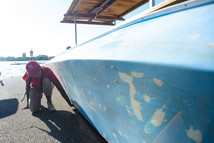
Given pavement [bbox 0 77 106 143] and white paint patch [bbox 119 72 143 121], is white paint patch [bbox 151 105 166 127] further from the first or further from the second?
pavement [bbox 0 77 106 143]

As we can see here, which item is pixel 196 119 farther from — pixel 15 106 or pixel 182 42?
pixel 15 106

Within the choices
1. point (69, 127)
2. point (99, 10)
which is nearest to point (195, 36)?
point (69, 127)

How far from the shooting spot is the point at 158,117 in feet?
2.01

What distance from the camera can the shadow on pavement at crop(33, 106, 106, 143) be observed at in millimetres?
1704

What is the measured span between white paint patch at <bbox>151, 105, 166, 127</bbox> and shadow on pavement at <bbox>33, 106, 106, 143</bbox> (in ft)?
3.86

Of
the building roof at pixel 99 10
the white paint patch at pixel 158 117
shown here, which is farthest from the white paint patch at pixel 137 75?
the building roof at pixel 99 10

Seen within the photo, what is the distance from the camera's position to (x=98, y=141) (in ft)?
5.36

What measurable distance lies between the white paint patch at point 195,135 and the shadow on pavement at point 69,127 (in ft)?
4.21

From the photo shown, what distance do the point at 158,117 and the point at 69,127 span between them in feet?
5.51

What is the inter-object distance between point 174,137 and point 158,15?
609 mm

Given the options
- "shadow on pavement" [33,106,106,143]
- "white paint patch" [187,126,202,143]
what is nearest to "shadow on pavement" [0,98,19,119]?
"shadow on pavement" [33,106,106,143]

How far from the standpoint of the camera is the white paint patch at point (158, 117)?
1.95ft

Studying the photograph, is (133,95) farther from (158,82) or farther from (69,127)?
(69,127)

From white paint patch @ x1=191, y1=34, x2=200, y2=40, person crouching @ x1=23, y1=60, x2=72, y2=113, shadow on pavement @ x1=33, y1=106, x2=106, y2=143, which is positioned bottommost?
shadow on pavement @ x1=33, y1=106, x2=106, y2=143
